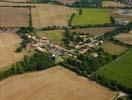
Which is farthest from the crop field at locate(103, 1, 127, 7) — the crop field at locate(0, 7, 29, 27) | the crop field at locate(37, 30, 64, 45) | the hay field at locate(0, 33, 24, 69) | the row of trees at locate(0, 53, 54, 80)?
the row of trees at locate(0, 53, 54, 80)

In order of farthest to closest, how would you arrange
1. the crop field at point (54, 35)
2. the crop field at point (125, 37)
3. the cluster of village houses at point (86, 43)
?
1. the crop field at point (54, 35)
2. the crop field at point (125, 37)
3. the cluster of village houses at point (86, 43)

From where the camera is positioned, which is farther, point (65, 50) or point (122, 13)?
point (122, 13)

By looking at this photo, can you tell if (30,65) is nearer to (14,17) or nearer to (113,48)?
(113,48)

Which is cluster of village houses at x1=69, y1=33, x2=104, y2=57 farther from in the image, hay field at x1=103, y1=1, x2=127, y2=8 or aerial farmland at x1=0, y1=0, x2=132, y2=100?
hay field at x1=103, y1=1, x2=127, y2=8

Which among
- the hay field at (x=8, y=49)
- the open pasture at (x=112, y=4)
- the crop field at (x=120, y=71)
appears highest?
the open pasture at (x=112, y=4)

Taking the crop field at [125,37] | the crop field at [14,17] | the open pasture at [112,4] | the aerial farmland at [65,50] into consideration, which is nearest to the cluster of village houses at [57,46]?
the aerial farmland at [65,50]

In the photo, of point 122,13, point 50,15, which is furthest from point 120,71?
point 122,13

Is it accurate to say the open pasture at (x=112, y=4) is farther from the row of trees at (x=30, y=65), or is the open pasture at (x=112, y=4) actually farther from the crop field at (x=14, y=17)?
the row of trees at (x=30, y=65)
